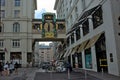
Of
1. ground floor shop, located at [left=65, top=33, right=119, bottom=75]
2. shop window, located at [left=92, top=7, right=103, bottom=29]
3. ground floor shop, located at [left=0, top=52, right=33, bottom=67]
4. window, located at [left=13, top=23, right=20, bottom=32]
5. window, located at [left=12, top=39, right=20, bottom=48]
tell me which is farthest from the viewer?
window, located at [left=13, top=23, right=20, bottom=32]

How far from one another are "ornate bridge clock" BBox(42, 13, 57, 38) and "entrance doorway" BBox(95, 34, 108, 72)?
29.4 metres

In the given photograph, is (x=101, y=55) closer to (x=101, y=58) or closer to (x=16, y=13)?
(x=101, y=58)

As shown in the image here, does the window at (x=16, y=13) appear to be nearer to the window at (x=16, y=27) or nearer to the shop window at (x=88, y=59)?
the window at (x=16, y=27)

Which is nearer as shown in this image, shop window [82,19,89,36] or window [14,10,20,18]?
shop window [82,19,89,36]

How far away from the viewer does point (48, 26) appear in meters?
54.8

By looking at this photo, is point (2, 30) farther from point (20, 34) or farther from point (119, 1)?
point (119, 1)

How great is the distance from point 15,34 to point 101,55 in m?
33.9

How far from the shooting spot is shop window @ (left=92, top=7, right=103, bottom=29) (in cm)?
2382

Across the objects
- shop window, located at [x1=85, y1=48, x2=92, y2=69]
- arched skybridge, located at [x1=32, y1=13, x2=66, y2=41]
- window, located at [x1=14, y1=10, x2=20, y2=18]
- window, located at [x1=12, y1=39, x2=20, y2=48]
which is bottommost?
shop window, located at [x1=85, y1=48, x2=92, y2=69]

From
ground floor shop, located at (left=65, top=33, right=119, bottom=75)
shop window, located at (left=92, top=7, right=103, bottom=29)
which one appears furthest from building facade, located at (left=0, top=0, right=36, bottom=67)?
shop window, located at (left=92, top=7, right=103, bottom=29)

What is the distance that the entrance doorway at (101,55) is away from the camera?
23.3m

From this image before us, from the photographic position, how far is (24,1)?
57188mm

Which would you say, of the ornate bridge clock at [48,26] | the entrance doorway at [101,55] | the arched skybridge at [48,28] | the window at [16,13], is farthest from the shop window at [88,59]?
the window at [16,13]

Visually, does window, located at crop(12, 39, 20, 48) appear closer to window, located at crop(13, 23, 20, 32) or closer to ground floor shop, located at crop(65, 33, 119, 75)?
window, located at crop(13, 23, 20, 32)
